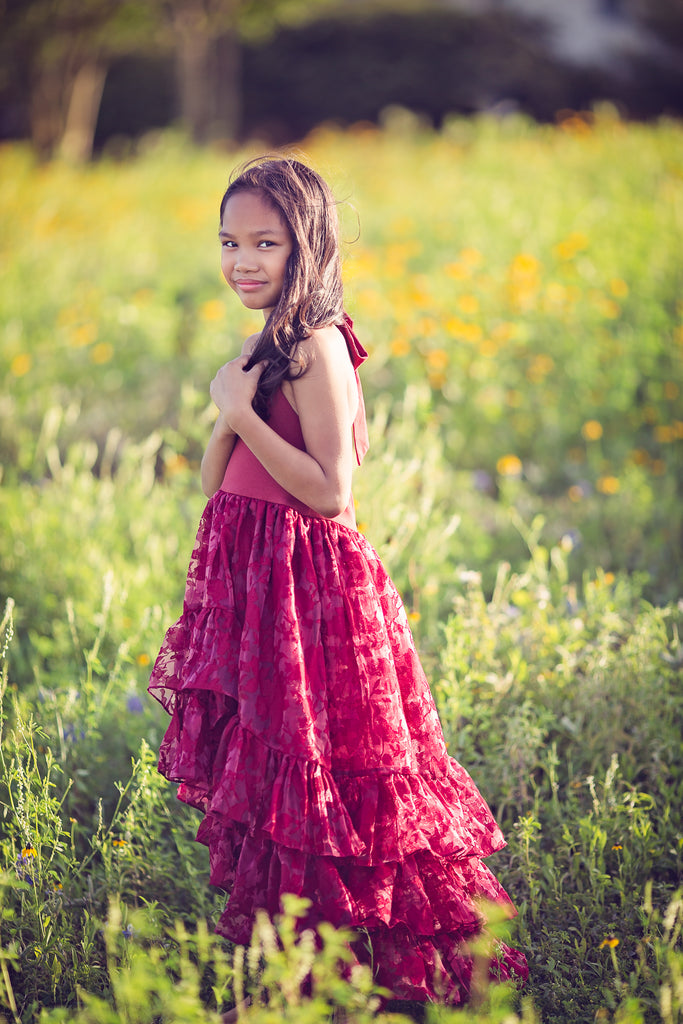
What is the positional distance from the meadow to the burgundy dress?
134 millimetres

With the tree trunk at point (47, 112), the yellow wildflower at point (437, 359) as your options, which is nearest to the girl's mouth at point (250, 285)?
the yellow wildflower at point (437, 359)

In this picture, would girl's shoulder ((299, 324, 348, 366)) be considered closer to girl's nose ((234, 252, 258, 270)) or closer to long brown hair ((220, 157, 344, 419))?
long brown hair ((220, 157, 344, 419))

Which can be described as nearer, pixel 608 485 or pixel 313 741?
pixel 313 741

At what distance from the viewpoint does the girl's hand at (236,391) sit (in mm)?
1587

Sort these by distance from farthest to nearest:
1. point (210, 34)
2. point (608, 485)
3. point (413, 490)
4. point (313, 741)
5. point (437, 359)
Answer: point (210, 34), point (437, 359), point (608, 485), point (413, 490), point (313, 741)

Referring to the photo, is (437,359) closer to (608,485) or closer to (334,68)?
(608,485)

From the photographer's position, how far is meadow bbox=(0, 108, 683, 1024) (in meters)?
1.79

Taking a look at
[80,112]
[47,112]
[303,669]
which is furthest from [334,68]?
[303,669]

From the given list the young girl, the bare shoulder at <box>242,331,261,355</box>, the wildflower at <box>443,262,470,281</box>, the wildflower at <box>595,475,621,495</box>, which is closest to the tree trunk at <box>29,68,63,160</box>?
the wildflower at <box>443,262,470,281</box>

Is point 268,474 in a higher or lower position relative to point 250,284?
lower

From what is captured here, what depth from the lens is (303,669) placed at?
1541 millimetres

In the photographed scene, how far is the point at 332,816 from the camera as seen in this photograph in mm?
1562

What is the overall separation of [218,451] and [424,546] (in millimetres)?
1321

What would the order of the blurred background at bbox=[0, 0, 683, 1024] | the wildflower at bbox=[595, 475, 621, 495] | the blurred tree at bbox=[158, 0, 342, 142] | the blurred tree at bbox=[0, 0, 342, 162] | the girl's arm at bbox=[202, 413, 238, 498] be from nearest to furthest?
the girl's arm at bbox=[202, 413, 238, 498] < the blurred background at bbox=[0, 0, 683, 1024] < the wildflower at bbox=[595, 475, 621, 495] < the blurred tree at bbox=[0, 0, 342, 162] < the blurred tree at bbox=[158, 0, 342, 142]
